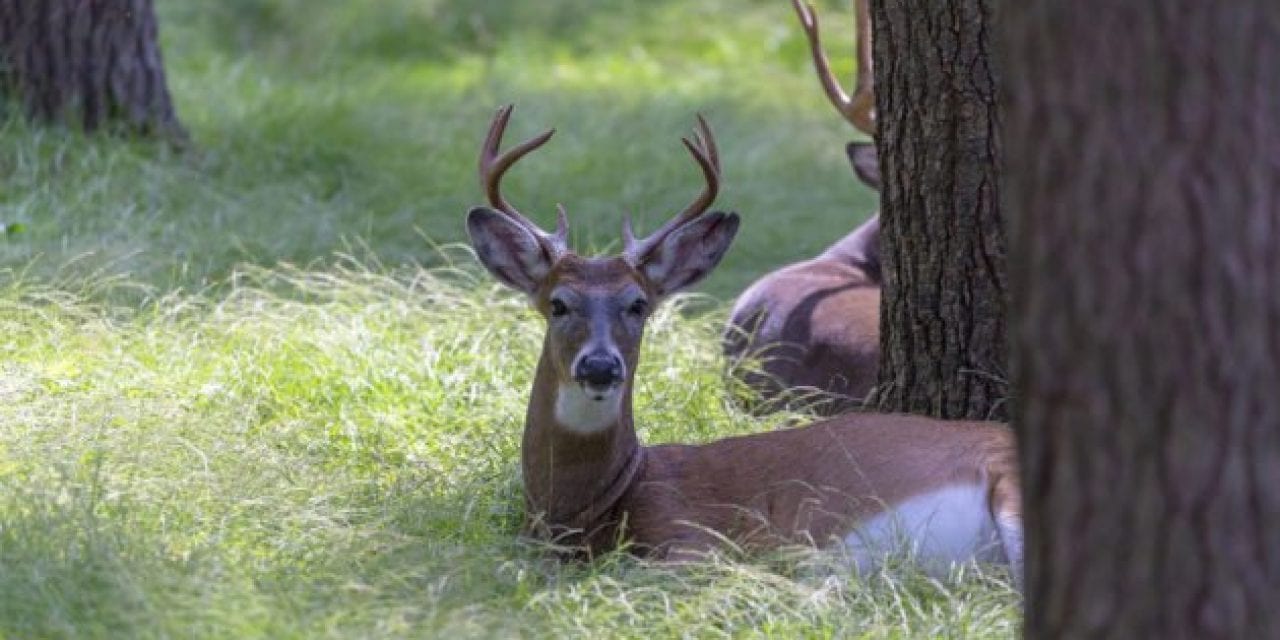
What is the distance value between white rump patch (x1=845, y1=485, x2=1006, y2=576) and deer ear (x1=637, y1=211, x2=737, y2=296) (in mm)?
1014

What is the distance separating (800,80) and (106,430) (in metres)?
8.36

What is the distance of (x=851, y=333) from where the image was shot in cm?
752

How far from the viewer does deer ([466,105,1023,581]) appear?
17.2 feet

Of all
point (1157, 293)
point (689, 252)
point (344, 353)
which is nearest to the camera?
point (1157, 293)

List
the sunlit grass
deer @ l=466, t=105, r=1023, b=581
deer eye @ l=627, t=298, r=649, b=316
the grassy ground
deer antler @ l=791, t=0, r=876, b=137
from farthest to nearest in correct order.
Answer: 1. deer antler @ l=791, t=0, r=876, b=137
2. deer eye @ l=627, t=298, r=649, b=316
3. deer @ l=466, t=105, r=1023, b=581
4. the grassy ground
5. the sunlit grass

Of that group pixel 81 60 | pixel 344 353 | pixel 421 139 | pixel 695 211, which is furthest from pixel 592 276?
pixel 421 139

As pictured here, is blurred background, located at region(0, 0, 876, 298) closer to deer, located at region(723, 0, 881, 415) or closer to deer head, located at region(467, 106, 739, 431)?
deer, located at region(723, 0, 881, 415)

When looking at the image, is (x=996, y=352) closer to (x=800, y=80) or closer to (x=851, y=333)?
(x=851, y=333)

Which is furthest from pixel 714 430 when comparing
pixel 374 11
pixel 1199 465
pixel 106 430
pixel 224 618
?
pixel 374 11

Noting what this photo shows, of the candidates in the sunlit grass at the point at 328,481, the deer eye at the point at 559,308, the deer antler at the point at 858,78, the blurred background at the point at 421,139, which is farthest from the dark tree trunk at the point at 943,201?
the blurred background at the point at 421,139

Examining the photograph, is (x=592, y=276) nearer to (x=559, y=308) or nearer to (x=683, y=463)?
(x=559, y=308)

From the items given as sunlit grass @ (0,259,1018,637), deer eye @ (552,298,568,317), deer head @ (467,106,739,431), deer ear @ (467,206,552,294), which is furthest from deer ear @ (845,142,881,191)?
deer eye @ (552,298,568,317)

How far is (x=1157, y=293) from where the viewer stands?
10.7 ft

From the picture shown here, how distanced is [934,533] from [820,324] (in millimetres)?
2505
